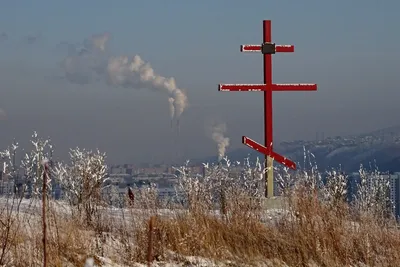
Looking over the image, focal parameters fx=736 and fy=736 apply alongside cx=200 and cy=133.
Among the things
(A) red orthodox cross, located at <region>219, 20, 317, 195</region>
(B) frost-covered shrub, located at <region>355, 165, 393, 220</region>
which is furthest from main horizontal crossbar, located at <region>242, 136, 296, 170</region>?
(B) frost-covered shrub, located at <region>355, 165, 393, 220</region>

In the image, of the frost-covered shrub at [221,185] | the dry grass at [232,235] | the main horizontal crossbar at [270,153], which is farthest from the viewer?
the main horizontal crossbar at [270,153]

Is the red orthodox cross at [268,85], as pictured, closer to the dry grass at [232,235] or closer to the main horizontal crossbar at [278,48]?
the main horizontal crossbar at [278,48]

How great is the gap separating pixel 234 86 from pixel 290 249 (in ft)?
19.1

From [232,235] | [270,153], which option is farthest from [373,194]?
[232,235]

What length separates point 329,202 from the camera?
988 centimetres

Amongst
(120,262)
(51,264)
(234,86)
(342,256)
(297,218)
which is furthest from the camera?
(234,86)

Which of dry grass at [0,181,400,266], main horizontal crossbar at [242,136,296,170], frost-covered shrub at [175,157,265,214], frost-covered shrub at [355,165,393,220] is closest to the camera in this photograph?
dry grass at [0,181,400,266]

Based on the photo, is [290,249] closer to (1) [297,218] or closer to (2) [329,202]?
(1) [297,218]

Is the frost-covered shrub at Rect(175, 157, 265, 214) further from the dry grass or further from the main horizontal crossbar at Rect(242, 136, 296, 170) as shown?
the main horizontal crossbar at Rect(242, 136, 296, 170)

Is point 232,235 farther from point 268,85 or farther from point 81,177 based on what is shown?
point 268,85

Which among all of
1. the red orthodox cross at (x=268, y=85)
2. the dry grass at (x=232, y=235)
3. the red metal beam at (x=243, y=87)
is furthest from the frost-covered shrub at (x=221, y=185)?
the red orthodox cross at (x=268, y=85)

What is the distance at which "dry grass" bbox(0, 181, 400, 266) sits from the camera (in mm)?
8312

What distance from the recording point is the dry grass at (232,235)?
8.31 metres

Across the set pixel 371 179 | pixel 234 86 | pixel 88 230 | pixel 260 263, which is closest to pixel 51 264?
pixel 88 230
